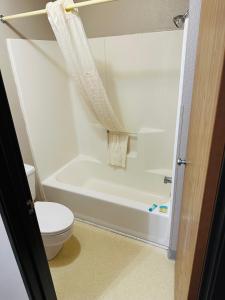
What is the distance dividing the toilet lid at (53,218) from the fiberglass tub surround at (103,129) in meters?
0.32

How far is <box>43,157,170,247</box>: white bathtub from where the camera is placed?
1.80 metres

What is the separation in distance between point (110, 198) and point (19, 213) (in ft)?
3.62

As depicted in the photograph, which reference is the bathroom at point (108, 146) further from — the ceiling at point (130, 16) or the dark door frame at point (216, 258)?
the dark door frame at point (216, 258)

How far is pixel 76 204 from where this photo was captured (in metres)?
2.10

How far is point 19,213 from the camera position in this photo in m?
0.88

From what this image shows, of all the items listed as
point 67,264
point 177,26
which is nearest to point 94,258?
point 67,264

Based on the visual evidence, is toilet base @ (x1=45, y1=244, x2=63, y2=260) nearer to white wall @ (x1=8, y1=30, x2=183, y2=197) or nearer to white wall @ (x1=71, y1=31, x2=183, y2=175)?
white wall @ (x1=8, y1=30, x2=183, y2=197)

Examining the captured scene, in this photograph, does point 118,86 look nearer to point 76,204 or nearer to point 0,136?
point 76,204

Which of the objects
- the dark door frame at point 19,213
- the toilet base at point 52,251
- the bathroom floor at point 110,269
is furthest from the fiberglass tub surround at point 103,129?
the dark door frame at point 19,213

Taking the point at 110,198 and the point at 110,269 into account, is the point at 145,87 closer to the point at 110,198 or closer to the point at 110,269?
the point at 110,198

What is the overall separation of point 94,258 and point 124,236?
34cm

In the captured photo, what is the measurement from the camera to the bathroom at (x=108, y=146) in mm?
1598

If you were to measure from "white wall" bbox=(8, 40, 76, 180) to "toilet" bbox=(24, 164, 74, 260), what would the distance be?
1.55 feet

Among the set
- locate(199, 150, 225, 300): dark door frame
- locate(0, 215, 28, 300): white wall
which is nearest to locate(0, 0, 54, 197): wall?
locate(0, 215, 28, 300): white wall
